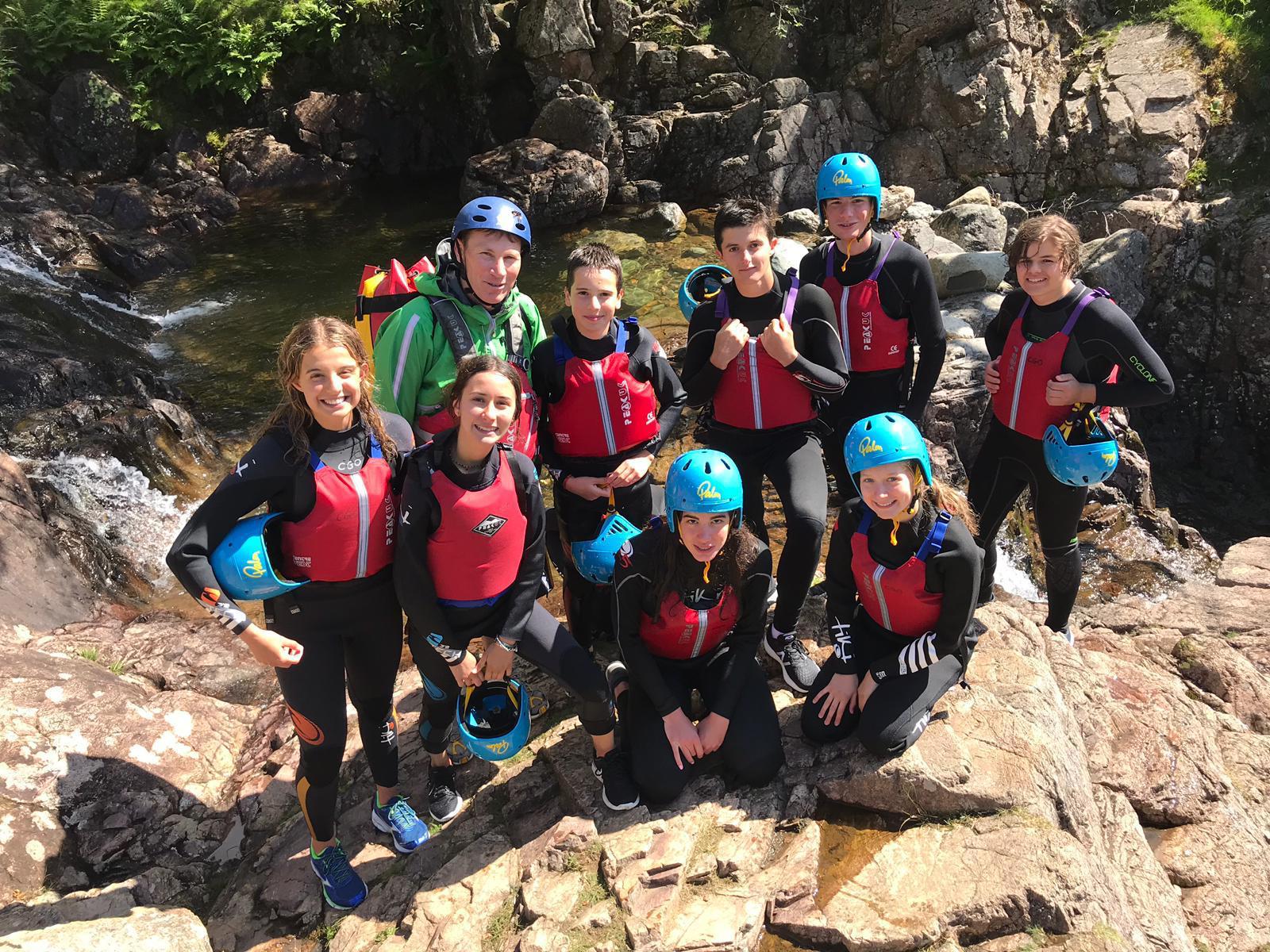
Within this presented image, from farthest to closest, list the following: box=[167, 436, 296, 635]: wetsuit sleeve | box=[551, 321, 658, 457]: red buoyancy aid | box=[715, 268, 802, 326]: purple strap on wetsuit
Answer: box=[715, 268, 802, 326]: purple strap on wetsuit → box=[551, 321, 658, 457]: red buoyancy aid → box=[167, 436, 296, 635]: wetsuit sleeve

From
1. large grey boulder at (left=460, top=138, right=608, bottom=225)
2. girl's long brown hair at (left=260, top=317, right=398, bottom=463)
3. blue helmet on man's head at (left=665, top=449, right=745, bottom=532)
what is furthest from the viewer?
large grey boulder at (left=460, top=138, right=608, bottom=225)

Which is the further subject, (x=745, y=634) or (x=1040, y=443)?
(x=1040, y=443)

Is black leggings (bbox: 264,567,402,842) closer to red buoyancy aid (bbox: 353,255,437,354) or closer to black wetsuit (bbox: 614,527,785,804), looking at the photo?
black wetsuit (bbox: 614,527,785,804)

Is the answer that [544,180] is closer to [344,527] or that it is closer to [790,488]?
[790,488]

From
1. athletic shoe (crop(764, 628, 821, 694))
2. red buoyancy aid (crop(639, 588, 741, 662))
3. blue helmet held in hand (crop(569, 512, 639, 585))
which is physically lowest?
athletic shoe (crop(764, 628, 821, 694))

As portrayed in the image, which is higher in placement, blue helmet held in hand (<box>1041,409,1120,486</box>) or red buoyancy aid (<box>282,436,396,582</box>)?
red buoyancy aid (<box>282,436,396,582</box>)

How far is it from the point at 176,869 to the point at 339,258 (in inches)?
516

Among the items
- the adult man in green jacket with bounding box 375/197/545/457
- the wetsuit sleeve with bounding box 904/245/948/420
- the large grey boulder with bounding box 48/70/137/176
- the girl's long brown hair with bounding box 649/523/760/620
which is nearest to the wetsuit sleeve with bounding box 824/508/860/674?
the girl's long brown hair with bounding box 649/523/760/620

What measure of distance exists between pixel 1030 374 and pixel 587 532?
279 centimetres

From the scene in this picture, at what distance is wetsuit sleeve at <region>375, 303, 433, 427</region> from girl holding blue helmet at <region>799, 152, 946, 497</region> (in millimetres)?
2373

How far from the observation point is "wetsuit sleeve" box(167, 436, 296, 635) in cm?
334

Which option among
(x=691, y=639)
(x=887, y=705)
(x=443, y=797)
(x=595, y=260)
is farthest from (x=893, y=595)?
(x=443, y=797)

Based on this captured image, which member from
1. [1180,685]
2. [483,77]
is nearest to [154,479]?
[1180,685]

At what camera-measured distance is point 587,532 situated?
188 inches
